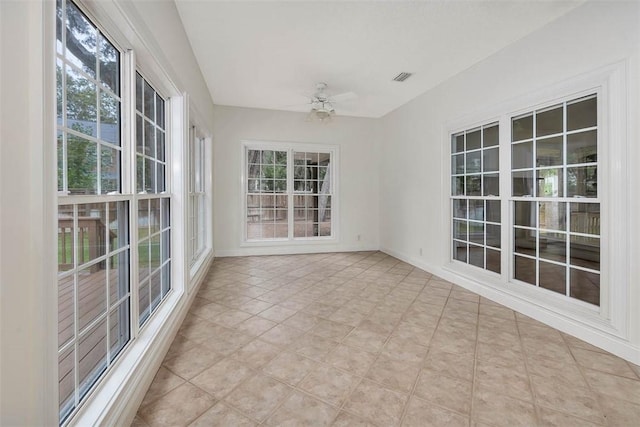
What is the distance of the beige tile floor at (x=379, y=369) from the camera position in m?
1.65

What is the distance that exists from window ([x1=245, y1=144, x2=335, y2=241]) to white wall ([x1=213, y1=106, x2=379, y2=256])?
21 centimetres

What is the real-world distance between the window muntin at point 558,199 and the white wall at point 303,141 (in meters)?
3.26

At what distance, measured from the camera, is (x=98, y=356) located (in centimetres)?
157

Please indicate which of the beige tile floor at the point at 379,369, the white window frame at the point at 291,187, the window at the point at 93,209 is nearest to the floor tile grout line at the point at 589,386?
the beige tile floor at the point at 379,369

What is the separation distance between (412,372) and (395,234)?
12.6ft

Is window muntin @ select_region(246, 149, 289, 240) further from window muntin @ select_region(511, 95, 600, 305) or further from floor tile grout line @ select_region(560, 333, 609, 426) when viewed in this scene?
floor tile grout line @ select_region(560, 333, 609, 426)

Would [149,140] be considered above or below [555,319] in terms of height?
above

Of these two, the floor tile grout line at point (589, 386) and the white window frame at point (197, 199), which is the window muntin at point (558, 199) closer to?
the floor tile grout line at point (589, 386)

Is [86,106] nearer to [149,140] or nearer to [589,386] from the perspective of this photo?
[149,140]

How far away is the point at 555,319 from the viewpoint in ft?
9.01

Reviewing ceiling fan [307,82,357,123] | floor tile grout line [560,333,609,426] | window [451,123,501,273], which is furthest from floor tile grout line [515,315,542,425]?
ceiling fan [307,82,357,123]

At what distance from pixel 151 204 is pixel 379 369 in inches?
84.1

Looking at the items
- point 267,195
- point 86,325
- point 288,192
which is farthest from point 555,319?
point 267,195

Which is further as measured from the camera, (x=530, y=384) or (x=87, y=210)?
(x=530, y=384)
